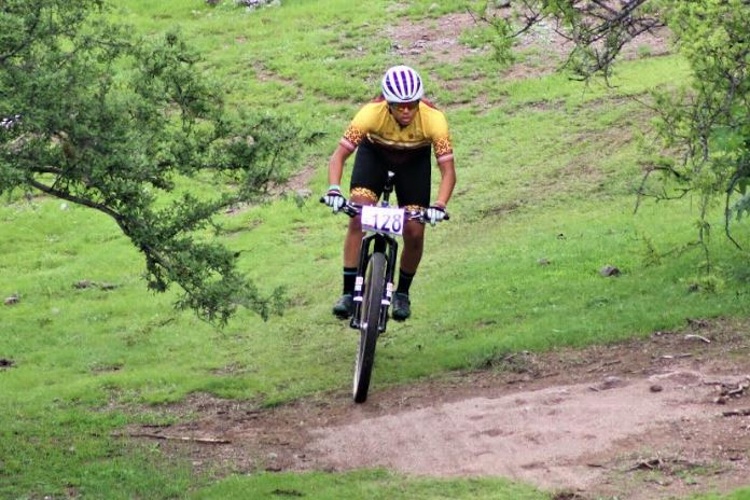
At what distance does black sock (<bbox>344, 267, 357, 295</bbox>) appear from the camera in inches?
436

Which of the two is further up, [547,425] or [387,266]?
[387,266]

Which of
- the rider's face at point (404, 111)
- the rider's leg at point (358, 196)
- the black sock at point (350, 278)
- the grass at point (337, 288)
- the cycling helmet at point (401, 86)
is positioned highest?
the cycling helmet at point (401, 86)

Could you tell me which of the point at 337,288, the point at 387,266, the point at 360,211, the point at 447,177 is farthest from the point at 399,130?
the point at 337,288

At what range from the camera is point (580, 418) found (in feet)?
31.2

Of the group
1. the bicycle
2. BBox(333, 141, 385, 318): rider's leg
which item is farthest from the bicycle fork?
BBox(333, 141, 385, 318): rider's leg

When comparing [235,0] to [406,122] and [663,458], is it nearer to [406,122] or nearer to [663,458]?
[406,122]

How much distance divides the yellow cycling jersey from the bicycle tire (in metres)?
0.97

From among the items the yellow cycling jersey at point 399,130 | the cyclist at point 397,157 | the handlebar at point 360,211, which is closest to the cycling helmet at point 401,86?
the cyclist at point 397,157

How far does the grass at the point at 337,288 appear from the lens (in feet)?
33.9

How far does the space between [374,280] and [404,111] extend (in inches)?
52.9

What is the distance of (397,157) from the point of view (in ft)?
36.5

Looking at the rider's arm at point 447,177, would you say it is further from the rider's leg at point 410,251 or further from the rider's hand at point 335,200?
the rider's hand at point 335,200

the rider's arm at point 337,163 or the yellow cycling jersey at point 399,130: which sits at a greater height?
the yellow cycling jersey at point 399,130

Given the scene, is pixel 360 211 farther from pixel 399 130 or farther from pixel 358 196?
pixel 399 130
